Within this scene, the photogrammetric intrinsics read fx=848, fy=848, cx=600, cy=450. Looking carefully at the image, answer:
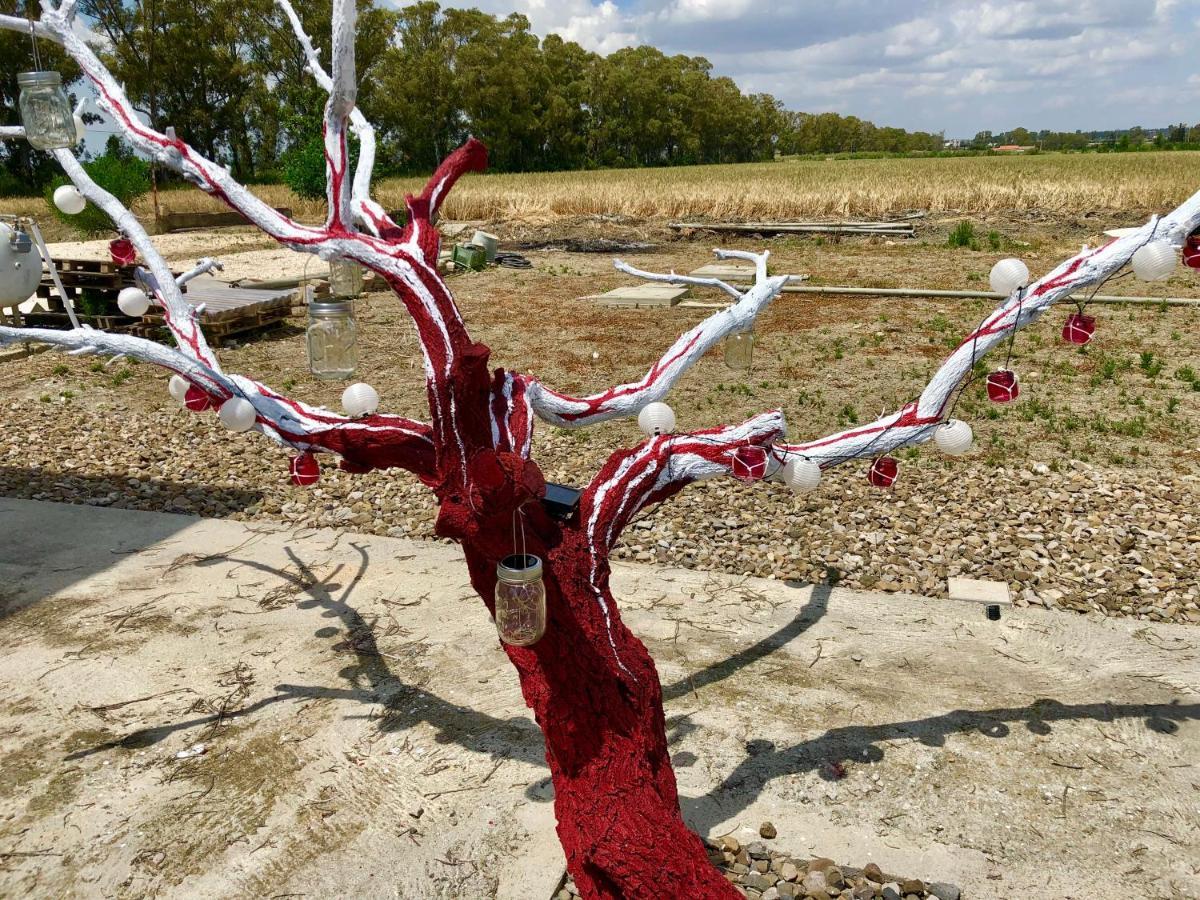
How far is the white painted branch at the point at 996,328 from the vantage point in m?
2.75

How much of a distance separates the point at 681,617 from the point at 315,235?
126 inches

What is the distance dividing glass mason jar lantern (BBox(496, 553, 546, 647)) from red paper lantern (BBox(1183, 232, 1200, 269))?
228 cm

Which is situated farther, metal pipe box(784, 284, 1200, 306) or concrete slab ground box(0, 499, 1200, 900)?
metal pipe box(784, 284, 1200, 306)

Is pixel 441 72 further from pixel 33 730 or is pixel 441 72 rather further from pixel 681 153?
pixel 33 730

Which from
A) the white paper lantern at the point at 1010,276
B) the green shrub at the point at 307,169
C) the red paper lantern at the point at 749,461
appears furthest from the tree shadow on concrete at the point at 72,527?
the green shrub at the point at 307,169

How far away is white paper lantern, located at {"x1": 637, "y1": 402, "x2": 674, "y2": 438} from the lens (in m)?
3.12

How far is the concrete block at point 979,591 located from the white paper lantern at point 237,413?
4150mm

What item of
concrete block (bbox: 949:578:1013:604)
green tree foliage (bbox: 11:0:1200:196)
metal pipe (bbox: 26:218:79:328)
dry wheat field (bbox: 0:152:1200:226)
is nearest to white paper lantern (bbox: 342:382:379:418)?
metal pipe (bbox: 26:218:79:328)

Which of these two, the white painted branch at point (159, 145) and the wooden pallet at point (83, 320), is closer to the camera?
the white painted branch at point (159, 145)

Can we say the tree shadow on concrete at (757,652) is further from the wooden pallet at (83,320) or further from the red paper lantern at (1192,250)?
the wooden pallet at (83,320)

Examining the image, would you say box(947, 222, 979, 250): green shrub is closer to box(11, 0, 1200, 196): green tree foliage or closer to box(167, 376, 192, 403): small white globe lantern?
box(11, 0, 1200, 196): green tree foliage

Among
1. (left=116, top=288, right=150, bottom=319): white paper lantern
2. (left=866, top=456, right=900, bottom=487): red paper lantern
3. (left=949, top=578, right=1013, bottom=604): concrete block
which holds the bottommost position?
(left=949, top=578, right=1013, bottom=604): concrete block

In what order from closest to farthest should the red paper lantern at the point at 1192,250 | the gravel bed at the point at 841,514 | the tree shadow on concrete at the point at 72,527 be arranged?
the red paper lantern at the point at 1192,250
the gravel bed at the point at 841,514
the tree shadow on concrete at the point at 72,527

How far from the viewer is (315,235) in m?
2.69
